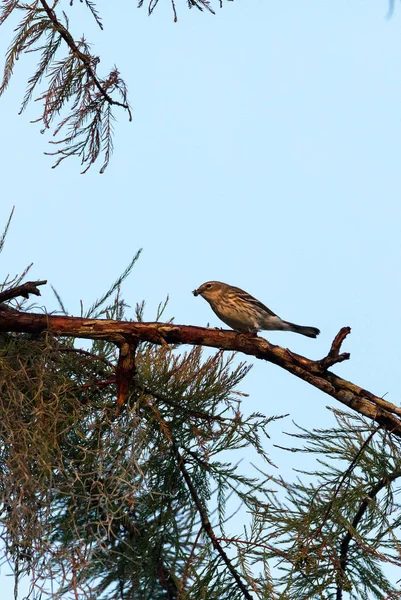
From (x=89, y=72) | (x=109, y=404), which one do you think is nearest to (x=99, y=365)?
(x=109, y=404)

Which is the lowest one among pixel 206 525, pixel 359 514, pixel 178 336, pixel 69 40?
pixel 206 525

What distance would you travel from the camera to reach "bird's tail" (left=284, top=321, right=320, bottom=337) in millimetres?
5684

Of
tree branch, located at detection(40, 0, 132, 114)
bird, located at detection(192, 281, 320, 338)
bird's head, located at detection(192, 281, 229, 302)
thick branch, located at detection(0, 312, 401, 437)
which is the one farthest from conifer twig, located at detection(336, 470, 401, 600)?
bird's head, located at detection(192, 281, 229, 302)

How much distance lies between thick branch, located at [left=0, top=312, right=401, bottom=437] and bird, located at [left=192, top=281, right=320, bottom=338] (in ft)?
5.77

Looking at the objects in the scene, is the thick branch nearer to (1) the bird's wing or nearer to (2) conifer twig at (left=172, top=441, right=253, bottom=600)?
(2) conifer twig at (left=172, top=441, right=253, bottom=600)

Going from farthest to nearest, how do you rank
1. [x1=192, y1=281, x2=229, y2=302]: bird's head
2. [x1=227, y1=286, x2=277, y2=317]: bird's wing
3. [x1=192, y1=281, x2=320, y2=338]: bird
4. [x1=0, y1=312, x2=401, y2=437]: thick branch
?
[x1=192, y1=281, x2=229, y2=302]: bird's head < [x1=227, y1=286, x2=277, y2=317]: bird's wing < [x1=192, y1=281, x2=320, y2=338]: bird < [x1=0, y1=312, x2=401, y2=437]: thick branch

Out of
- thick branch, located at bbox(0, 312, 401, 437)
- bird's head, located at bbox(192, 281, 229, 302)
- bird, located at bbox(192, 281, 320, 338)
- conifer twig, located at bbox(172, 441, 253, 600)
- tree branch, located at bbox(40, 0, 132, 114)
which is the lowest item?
conifer twig, located at bbox(172, 441, 253, 600)

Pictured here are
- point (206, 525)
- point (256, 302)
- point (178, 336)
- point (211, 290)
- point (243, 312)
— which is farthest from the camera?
point (211, 290)

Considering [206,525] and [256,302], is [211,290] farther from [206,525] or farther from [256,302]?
[206,525]

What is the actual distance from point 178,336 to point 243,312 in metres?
1.85

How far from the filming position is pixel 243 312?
18.0 feet

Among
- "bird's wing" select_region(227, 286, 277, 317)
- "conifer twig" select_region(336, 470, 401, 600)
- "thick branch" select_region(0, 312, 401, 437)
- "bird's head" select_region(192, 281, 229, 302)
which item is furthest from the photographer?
"bird's head" select_region(192, 281, 229, 302)

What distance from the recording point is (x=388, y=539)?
324cm

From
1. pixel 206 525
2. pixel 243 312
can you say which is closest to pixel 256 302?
pixel 243 312
